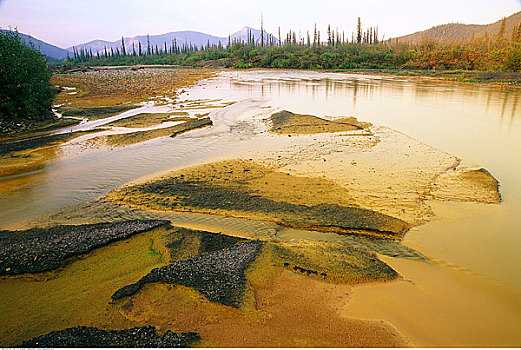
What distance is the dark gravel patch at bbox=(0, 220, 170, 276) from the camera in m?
4.09

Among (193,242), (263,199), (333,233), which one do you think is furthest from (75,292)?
(333,233)

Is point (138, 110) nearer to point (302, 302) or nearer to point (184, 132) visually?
point (184, 132)

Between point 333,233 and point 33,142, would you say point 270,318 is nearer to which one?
point 333,233

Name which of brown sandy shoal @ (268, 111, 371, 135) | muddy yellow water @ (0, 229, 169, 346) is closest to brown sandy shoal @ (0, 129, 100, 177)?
muddy yellow water @ (0, 229, 169, 346)

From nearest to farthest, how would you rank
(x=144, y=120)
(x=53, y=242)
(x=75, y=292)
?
(x=75, y=292)
(x=53, y=242)
(x=144, y=120)

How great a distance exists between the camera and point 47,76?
16.1 m

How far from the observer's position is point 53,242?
4527 mm

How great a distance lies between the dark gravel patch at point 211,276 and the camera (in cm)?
354

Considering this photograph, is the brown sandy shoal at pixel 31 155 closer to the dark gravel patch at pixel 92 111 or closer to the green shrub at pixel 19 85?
the green shrub at pixel 19 85

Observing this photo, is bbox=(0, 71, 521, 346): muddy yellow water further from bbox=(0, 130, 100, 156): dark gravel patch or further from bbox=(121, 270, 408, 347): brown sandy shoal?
bbox=(0, 130, 100, 156): dark gravel patch

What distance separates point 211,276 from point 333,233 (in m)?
2.18

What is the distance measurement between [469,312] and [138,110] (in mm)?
17401

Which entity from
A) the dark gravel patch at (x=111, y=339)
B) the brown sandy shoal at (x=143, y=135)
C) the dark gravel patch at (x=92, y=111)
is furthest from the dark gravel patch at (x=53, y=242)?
the dark gravel patch at (x=92, y=111)

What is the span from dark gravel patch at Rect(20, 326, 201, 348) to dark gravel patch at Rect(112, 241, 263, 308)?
556mm
